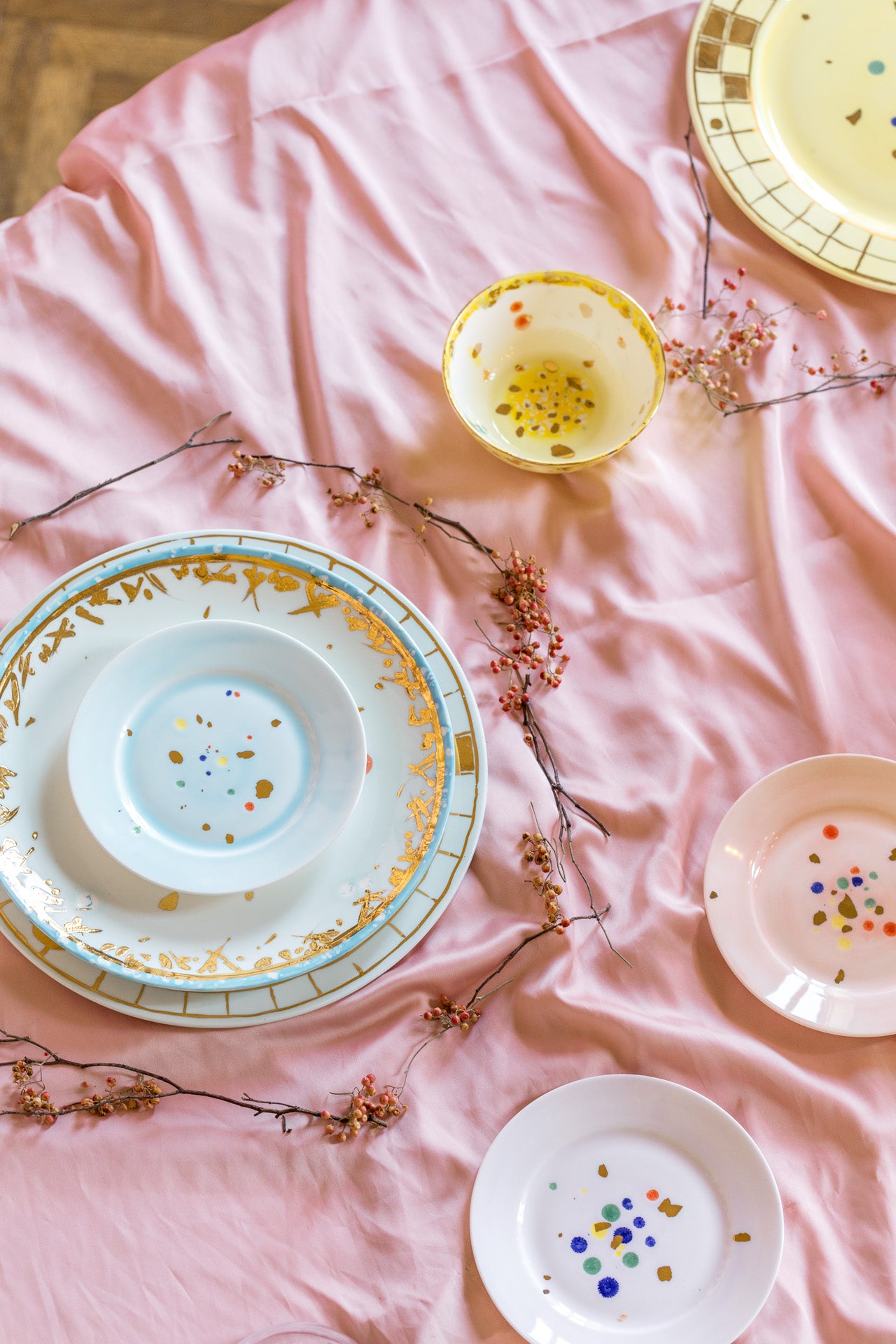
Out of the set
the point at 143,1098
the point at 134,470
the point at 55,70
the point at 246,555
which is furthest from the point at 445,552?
the point at 55,70

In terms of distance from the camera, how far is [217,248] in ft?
3.25

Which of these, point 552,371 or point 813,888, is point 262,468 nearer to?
point 552,371

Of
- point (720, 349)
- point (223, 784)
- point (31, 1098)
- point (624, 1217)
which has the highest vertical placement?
point (720, 349)

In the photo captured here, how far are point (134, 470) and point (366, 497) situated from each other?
0.22m

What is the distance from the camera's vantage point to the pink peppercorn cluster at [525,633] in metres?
0.91

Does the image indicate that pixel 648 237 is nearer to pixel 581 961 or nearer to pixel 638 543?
pixel 638 543

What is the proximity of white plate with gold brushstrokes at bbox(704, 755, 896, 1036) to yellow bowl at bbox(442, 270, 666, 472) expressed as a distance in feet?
1.20

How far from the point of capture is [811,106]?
103 cm

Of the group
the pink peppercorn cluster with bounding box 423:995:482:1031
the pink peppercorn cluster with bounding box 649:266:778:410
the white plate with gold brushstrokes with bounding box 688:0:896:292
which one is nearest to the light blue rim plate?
the pink peppercorn cluster with bounding box 423:995:482:1031

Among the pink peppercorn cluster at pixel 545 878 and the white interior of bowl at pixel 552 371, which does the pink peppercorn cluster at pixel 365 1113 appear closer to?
the pink peppercorn cluster at pixel 545 878

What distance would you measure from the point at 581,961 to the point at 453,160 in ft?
2.68

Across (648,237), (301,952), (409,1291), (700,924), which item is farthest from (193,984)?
(648,237)

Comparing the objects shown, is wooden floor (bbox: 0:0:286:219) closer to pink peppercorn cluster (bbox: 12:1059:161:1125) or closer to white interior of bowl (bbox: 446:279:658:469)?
white interior of bowl (bbox: 446:279:658:469)

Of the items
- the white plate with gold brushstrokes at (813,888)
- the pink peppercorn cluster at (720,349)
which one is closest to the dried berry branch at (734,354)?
the pink peppercorn cluster at (720,349)
